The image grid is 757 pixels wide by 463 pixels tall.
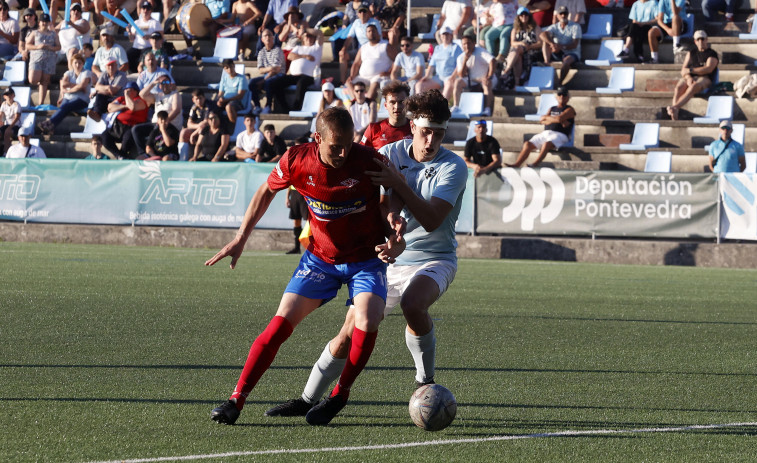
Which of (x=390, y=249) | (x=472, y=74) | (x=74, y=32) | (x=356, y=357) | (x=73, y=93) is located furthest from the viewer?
(x=74, y=32)

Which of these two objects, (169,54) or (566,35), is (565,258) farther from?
(169,54)

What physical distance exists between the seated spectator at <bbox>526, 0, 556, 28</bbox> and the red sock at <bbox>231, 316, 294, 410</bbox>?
771 inches

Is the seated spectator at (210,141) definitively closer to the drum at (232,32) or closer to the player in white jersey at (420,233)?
the drum at (232,32)

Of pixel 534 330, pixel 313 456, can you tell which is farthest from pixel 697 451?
pixel 534 330

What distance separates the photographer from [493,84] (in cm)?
2359

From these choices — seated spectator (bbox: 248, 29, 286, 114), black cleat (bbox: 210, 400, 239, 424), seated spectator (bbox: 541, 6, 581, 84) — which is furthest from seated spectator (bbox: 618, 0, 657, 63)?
black cleat (bbox: 210, 400, 239, 424)

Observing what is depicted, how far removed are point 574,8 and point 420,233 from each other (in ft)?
61.7

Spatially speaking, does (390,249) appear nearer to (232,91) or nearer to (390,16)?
(232,91)

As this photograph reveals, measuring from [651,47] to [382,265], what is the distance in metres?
18.7

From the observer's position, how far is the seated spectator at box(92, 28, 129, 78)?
2572 centimetres

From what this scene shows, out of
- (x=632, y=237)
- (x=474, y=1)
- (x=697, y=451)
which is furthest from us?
(x=474, y=1)

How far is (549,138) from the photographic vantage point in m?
21.5

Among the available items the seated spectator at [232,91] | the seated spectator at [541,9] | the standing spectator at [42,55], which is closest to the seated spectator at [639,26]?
the seated spectator at [541,9]

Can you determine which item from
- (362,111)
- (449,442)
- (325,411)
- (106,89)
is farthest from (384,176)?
(106,89)
